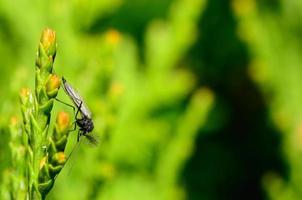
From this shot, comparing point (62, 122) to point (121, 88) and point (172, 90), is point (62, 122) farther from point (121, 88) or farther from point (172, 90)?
point (172, 90)

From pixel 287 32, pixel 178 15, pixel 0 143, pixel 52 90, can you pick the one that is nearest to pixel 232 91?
pixel 287 32

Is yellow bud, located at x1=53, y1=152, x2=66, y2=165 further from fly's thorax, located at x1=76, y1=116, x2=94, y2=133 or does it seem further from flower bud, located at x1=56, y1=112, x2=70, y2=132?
fly's thorax, located at x1=76, y1=116, x2=94, y2=133

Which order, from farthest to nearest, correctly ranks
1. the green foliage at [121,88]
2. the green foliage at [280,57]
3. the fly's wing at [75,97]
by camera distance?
the green foliage at [280,57] → the green foliage at [121,88] → the fly's wing at [75,97]

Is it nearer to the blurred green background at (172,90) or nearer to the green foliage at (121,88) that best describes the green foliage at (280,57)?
the blurred green background at (172,90)

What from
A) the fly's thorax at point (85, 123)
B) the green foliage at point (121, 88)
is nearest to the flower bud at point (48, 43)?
the fly's thorax at point (85, 123)

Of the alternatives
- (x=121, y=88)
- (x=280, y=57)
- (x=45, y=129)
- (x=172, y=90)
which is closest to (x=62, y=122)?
(x=45, y=129)

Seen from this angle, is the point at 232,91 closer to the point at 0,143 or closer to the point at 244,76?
A: the point at 244,76
